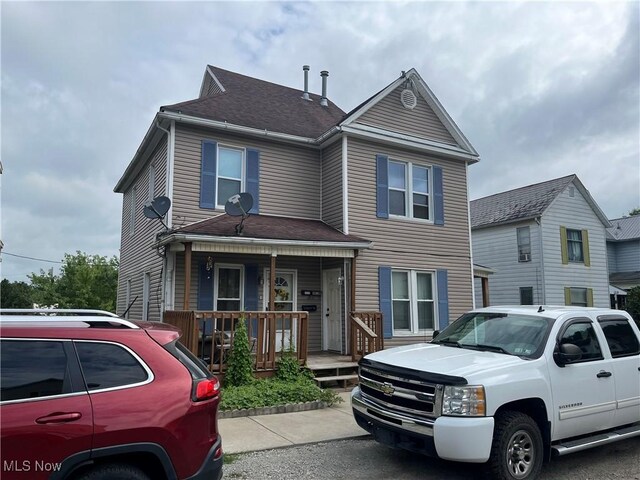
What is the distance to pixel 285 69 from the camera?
18391 millimetres

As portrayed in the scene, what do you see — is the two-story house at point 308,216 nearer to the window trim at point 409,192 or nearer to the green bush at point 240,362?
the window trim at point 409,192

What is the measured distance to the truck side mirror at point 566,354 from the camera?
494 centimetres

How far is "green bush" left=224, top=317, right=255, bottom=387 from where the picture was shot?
27.6ft

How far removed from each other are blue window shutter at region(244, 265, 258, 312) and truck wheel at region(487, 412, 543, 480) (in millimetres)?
7528

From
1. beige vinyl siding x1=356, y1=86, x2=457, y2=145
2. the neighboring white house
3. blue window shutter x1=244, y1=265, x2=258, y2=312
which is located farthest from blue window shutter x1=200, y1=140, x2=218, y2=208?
the neighboring white house

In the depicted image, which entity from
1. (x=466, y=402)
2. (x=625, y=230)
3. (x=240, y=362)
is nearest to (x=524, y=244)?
(x=625, y=230)

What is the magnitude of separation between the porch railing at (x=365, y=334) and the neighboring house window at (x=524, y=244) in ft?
40.6

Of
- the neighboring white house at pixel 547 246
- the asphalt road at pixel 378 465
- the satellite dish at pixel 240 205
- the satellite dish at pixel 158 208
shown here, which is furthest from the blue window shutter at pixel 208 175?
the neighboring white house at pixel 547 246

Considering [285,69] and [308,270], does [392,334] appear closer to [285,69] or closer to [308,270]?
[308,270]

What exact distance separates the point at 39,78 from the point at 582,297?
71.1 feet

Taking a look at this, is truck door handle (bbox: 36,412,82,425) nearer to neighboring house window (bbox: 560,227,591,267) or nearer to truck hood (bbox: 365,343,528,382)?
truck hood (bbox: 365,343,528,382)

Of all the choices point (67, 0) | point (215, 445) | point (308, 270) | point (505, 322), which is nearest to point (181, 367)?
point (215, 445)

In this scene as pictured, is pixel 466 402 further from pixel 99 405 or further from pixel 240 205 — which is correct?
pixel 240 205

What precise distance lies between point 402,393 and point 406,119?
33.6 ft
